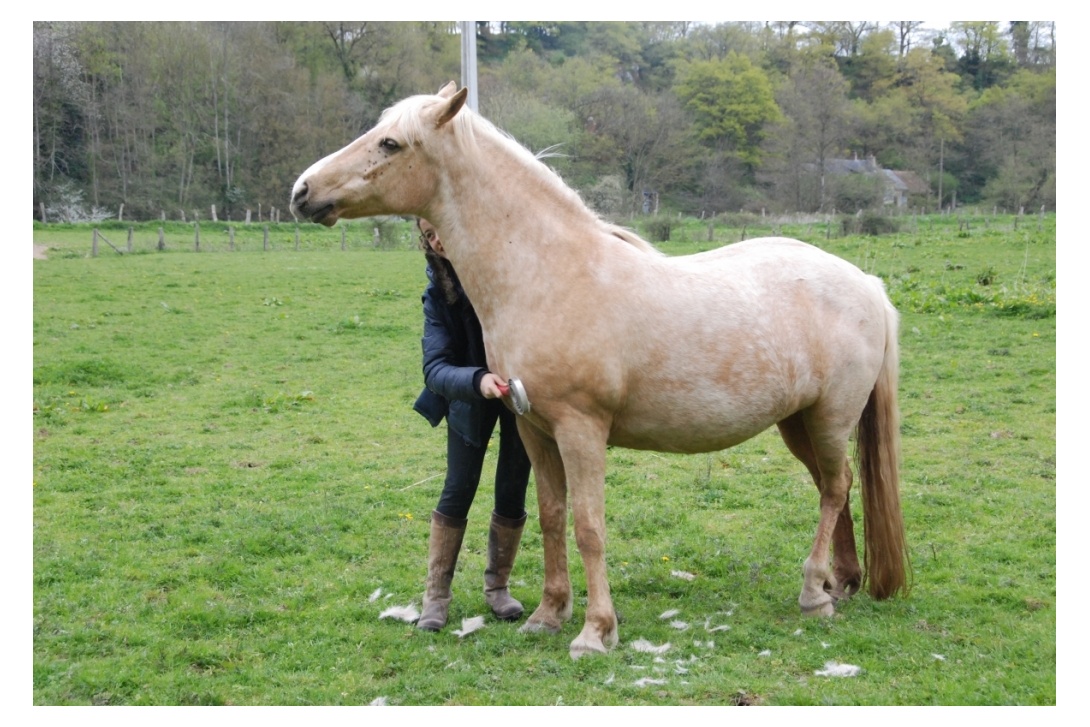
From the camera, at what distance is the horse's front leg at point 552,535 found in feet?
15.1

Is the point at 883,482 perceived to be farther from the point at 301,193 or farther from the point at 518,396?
the point at 301,193

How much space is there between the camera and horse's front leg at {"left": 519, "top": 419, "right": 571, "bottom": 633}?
4613 millimetres

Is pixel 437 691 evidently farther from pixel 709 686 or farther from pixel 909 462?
pixel 909 462

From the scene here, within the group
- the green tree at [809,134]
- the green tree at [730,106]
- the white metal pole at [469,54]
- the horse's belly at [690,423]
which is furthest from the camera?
the green tree at [730,106]

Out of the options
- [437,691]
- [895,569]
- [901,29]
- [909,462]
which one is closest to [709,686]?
[437,691]

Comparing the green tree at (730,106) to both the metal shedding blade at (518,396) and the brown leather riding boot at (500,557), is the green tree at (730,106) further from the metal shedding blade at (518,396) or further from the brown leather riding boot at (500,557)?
the metal shedding blade at (518,396)

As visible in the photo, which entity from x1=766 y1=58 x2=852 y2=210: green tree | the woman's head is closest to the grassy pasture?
the woman's head

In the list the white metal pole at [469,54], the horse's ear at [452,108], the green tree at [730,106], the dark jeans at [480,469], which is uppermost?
the green tree at [730,106]

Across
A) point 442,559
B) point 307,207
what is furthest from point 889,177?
point 307,207

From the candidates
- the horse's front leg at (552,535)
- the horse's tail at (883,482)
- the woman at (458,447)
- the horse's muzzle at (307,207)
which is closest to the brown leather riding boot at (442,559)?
the woman at (458,447)

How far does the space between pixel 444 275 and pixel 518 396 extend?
0.92 metres

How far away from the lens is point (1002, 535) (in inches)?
231

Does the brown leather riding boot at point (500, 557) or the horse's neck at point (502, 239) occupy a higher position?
the horse's neck at point (502, 239)

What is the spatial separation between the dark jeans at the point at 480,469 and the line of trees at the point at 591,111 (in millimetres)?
27094
